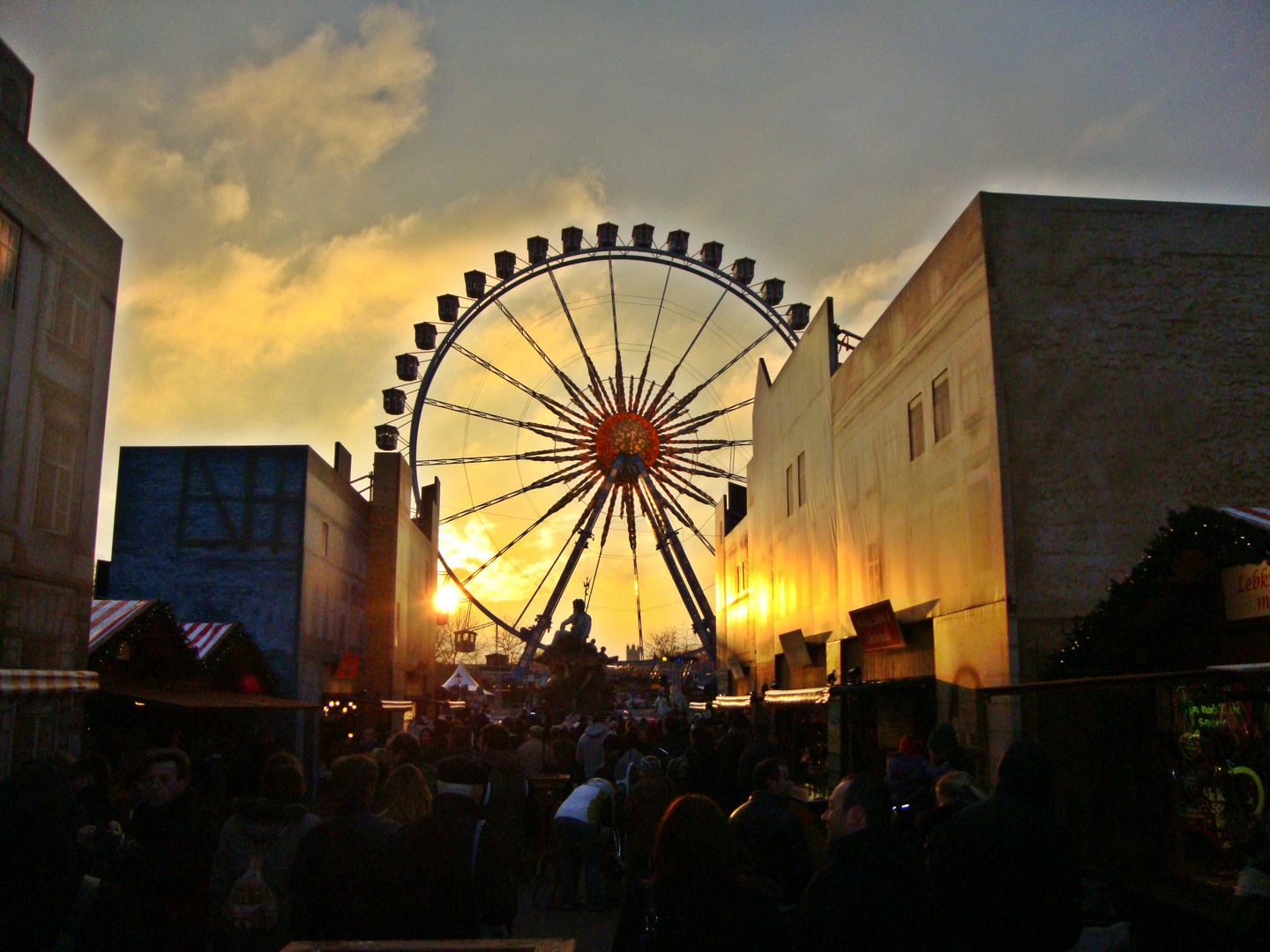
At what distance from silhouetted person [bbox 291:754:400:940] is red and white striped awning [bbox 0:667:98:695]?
6.35 metres

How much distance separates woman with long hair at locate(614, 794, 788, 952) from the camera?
138 inches

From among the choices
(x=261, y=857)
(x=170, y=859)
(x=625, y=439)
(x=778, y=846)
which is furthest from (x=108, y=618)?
(x=625, y=439)

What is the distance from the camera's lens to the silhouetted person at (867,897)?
379cm

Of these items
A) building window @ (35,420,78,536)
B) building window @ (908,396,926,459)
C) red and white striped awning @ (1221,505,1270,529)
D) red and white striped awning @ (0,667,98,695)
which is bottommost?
red and white striped awning @ (0,667,98,695)

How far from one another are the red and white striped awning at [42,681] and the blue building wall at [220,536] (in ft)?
33.9

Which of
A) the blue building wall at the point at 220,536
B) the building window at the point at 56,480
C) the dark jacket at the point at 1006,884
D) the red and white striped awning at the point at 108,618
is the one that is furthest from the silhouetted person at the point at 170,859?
the blue building wall at the point at 220,536

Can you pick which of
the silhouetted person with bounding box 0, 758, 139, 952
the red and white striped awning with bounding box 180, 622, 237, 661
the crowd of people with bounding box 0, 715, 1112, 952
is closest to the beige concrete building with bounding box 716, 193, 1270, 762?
the crowd of people with bounding box 0, 715, 1112, 952

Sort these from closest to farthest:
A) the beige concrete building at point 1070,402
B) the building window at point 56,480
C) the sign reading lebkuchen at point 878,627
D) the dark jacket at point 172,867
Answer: the dark jacket at point 172,867 → the building window at point 56,480 → the beige concrete building at point 1070,402 → the sign reading lebkuchen at point 878,627

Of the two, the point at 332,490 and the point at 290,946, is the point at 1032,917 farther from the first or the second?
the point at 332,490

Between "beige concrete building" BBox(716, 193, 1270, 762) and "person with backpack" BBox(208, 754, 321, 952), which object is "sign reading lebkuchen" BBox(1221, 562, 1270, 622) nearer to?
"beige concrete building" BBox(716, 193, 1270, 762)

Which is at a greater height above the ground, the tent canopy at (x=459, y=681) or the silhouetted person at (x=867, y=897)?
the tent canopy at (x=459, y=681)

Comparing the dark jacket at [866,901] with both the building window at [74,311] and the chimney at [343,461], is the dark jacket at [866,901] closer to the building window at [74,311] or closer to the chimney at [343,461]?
the building window at [74,311]

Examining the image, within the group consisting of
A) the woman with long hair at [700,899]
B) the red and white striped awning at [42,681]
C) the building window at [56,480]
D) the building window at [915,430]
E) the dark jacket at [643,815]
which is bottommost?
the dark jacket at [643,815]

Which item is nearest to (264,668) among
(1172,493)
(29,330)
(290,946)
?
(29,330)
